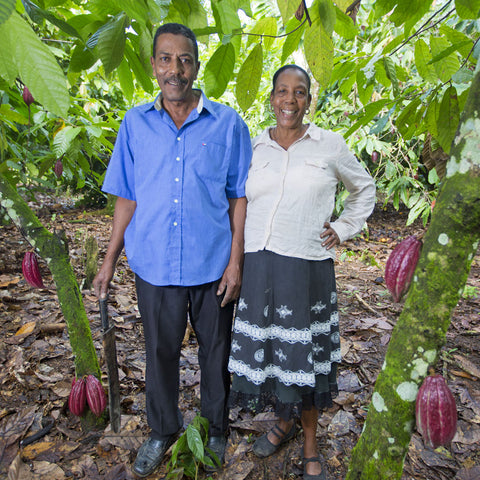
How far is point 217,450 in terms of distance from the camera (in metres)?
1.62

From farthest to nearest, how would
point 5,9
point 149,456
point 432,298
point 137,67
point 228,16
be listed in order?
point 149,456 → point 137,67 → point 228,16 → point 432,298 → point 5,9

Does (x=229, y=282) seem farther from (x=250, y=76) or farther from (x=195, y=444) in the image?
(x=250, y=76)

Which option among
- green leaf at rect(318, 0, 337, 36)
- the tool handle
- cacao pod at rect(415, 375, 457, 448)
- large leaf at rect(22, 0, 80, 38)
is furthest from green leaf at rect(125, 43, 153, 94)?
cacao pod at rect(415, 375, 457, 448)

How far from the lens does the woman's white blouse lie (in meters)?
1.41

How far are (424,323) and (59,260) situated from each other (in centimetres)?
136

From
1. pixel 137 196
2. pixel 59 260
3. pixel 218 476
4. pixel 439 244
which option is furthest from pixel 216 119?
pixel 218 476

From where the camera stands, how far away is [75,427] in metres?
1.76

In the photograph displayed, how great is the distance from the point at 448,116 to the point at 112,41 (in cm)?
89

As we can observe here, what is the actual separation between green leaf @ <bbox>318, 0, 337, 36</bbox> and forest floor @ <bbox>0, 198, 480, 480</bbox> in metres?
1.56

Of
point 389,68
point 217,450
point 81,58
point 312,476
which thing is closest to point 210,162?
point 81,58

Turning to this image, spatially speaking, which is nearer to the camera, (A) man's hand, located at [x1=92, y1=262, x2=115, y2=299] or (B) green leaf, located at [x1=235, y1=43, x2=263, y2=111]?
(B) green leaf, located at [x1=235, y1=43, x2=263, y2=111]

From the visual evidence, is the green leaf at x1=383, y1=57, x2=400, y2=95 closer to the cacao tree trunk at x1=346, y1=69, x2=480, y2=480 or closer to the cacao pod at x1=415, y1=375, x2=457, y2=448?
the cacao tree trunk at x1=346, y1=69, x2=480, y2=480

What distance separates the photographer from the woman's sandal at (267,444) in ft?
5.43

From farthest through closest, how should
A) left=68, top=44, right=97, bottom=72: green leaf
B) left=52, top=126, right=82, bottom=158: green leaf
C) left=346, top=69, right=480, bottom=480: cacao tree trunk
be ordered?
1. left=52, top=126, right=82, bottom=158: green leaf
2. left=68, top=44, right=97, bottom=72: green leaf
3. left=346, top=69, right=480, bottom=480: cacao tree trunk
